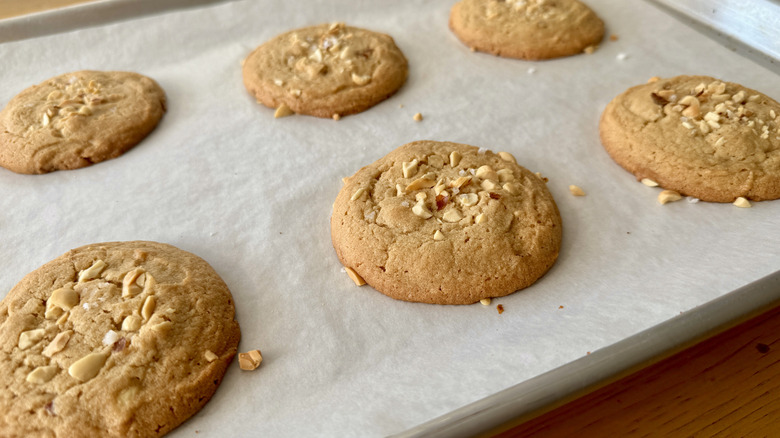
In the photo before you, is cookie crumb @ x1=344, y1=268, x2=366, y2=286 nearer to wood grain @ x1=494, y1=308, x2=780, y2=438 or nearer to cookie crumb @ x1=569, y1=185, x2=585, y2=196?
wood grain @ x1=494, y1=308, x2=780, y2=438

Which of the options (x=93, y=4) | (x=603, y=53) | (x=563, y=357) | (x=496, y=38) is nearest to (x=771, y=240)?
(x=563, y=357)

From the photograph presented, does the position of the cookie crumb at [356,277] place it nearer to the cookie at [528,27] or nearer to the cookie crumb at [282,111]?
the cookie crumb at [282,111]

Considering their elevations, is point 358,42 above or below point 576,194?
above

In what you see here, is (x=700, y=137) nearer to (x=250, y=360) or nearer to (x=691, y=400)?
(x=691, y=400)

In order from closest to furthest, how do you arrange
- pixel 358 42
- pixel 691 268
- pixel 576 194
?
pixel 691 268 → pixel 576 194 → pixel 358 42

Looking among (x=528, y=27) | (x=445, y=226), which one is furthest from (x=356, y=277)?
(x=528, y=27)

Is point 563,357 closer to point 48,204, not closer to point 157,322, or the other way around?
point 157,322

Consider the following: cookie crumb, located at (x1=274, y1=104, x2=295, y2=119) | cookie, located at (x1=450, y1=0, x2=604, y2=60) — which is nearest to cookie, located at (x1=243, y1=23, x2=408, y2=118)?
cookie crumb, located at (x1=274, y1=104, x2=295, y2=119)
